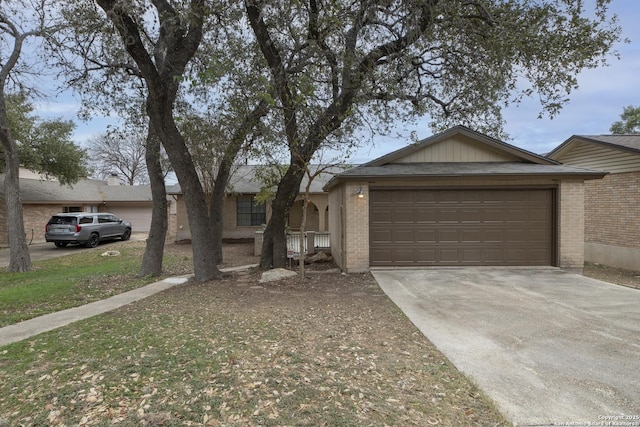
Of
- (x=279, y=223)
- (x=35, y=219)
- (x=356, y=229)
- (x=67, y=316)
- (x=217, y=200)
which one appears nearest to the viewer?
(x=67, y=316)

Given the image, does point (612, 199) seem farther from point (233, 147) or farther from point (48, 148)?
point (48, 148)

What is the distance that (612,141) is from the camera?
11.8 metres

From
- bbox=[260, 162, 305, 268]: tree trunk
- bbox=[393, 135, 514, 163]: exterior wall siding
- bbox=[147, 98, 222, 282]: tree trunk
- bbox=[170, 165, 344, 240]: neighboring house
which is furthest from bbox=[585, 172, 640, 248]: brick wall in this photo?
bbox=[147, 98, 222, 282]: tree trunk

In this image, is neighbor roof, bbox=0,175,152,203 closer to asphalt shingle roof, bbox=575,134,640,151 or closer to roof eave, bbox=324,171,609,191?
roof eave, bbox=324,171,609,191

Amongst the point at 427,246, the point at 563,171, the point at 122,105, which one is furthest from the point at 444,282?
the point at 122,105

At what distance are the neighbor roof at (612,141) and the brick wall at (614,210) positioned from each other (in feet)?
2.76

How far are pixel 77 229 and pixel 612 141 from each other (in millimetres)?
22483

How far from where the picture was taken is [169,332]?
4887mm

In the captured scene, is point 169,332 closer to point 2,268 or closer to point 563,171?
point 563,171

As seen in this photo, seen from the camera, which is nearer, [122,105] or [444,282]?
[444,282]

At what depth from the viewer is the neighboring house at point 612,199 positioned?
1067cm

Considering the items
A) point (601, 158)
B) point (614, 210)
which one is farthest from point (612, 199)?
point (601, 158)

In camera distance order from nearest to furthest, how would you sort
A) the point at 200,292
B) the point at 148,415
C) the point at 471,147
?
the point at 148,415 → the point at 200,292 → the point at 471,147

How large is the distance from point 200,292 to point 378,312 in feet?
12.9
